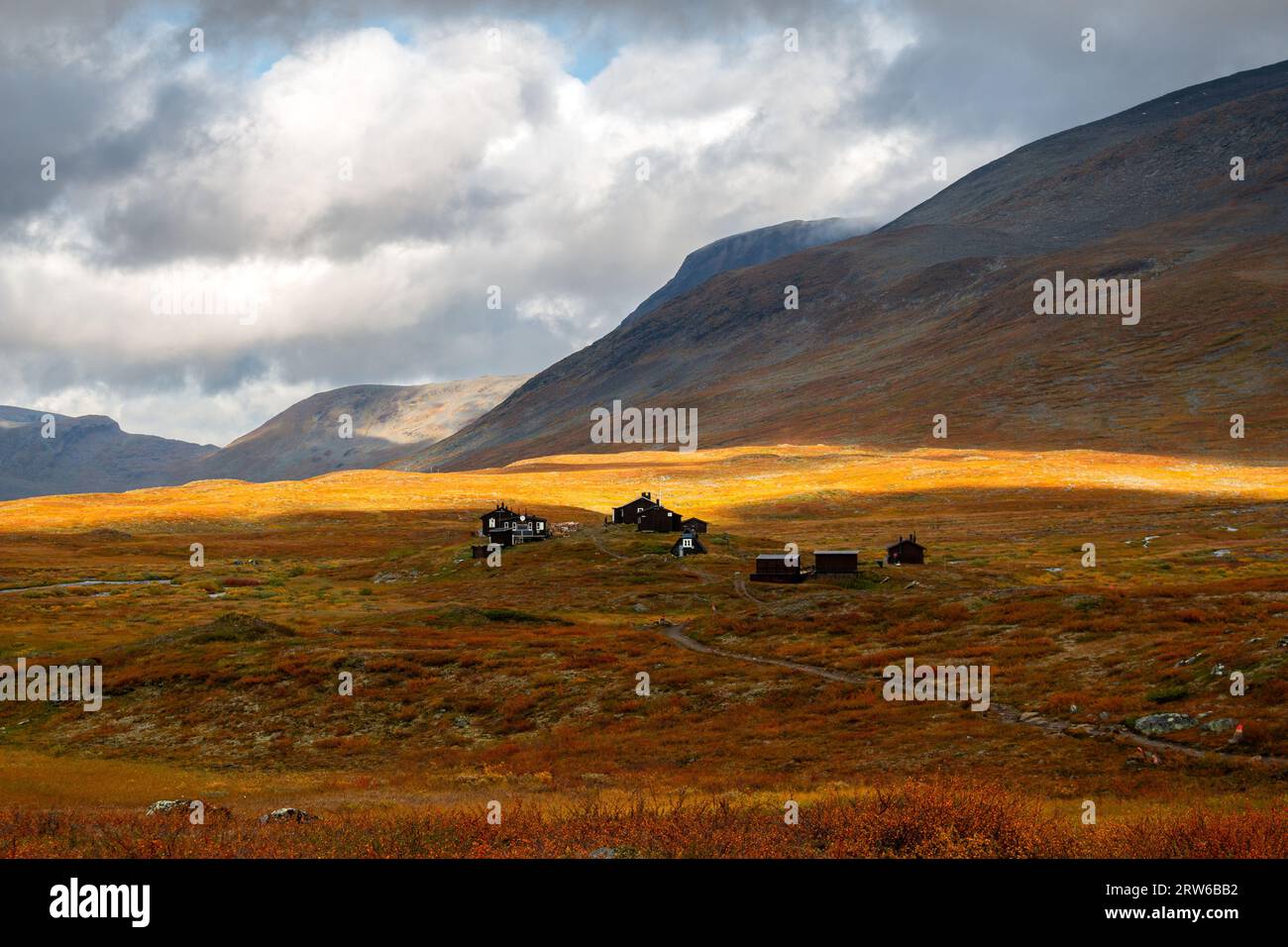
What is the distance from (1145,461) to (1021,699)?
178m

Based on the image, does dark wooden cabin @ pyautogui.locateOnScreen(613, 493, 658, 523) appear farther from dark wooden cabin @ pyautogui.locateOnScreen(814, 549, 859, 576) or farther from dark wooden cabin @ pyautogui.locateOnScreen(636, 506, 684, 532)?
dark wooden cabin @ pyautogui.locateOnScreen(814, 549, 859, 576)

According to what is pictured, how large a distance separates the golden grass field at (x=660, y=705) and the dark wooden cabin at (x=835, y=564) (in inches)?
63.3

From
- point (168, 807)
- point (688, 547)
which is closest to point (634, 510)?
point (688, 547)

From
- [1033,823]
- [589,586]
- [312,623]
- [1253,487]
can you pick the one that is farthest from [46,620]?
[1253,487]

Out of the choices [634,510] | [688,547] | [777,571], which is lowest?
[777,571]

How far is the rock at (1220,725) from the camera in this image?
33.0 m

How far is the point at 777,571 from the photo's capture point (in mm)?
84938

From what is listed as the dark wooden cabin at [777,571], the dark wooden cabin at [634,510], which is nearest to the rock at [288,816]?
the dark wooden cabin at [777,571]

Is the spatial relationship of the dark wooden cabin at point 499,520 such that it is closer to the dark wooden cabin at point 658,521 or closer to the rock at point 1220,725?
the dark wooden cabin at point 658,521

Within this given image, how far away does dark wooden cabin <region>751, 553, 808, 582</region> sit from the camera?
3278 inches

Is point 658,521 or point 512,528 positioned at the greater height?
point 658,521

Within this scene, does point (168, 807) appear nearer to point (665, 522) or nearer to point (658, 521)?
point (658, 521)

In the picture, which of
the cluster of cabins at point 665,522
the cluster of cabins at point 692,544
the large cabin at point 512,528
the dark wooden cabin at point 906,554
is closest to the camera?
the cluster of cabins at point 692,544

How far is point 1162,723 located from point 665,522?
84.9 metres
